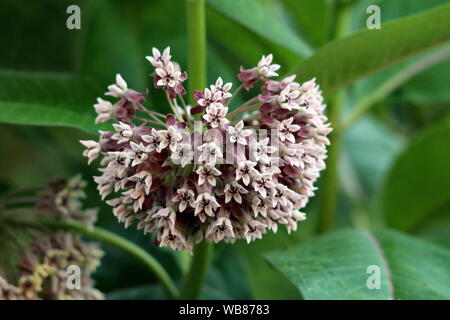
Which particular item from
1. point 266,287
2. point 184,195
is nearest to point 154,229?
point 184,195

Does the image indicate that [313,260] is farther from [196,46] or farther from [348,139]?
[348,139]

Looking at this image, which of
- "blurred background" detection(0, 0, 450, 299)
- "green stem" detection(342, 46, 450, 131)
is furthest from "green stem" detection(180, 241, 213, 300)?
"green stem" detection(342, 46, 450, 131)

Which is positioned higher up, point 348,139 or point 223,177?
point 348,139

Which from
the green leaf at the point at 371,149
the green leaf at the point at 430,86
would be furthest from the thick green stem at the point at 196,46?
the green leaf at the point at 371,149

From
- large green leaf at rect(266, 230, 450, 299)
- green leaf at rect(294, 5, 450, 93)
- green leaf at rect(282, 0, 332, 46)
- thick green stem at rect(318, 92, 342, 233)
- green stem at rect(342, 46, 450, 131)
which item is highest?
green leaf at rect(282, 0, 332, 46)

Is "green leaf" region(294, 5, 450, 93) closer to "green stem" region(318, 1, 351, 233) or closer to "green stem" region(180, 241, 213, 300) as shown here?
"green stem" region(318, 1, 351, 233)

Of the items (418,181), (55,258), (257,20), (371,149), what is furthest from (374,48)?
(371,149)
